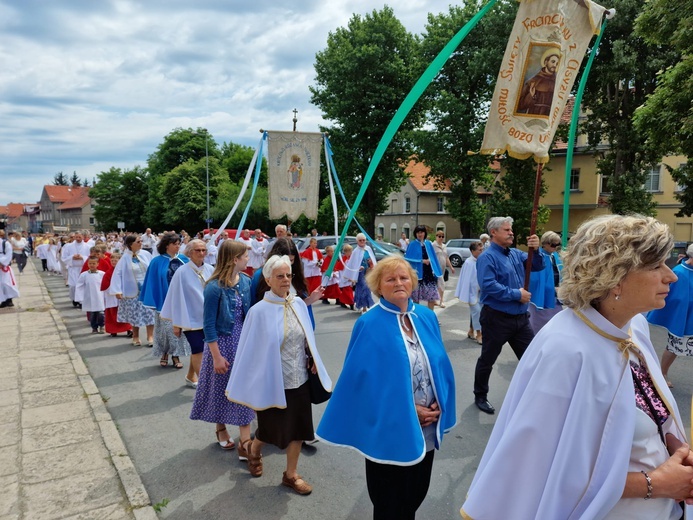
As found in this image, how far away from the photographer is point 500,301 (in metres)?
5.00

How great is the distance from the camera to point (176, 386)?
6.27 meters

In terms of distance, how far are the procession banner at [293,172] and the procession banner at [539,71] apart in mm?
4881

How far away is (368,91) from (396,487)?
26.5 m

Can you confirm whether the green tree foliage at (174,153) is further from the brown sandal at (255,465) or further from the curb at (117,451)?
the brown sandal at (255,465)

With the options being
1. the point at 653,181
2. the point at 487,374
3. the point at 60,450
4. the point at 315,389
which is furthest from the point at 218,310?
the point at 653,181

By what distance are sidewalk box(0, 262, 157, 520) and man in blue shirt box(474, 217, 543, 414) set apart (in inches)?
138

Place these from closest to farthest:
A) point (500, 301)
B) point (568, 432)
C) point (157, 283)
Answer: point (568, 432) → point (500, 301) → point (157, 283)

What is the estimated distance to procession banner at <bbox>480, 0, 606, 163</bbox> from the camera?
4.60 meters

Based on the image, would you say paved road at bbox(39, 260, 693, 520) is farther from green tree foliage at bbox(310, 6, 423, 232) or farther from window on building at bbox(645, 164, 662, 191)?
window on building at bbox(645, 164, 662, 191)

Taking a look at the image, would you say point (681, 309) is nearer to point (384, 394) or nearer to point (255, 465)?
point (384, 394)

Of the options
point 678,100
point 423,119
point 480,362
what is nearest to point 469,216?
point 423,119

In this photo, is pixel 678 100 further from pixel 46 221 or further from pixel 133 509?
pixel 46 221

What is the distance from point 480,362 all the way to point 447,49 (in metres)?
3.22

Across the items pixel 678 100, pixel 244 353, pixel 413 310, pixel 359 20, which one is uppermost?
pixel 359 20
